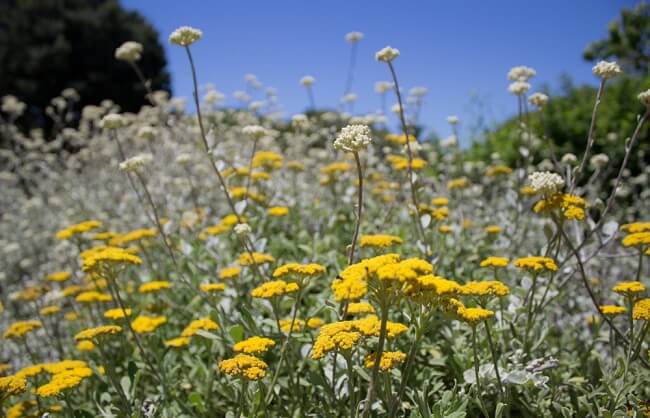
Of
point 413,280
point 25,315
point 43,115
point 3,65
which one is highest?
point 3,65

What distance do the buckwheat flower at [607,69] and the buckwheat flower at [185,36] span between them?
186cm

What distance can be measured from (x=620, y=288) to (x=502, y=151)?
639 centimetres

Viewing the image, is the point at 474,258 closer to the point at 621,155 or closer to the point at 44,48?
the point at 621,155

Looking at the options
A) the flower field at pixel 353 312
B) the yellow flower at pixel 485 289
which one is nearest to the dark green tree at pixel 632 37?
the flower field at pixel 353 312

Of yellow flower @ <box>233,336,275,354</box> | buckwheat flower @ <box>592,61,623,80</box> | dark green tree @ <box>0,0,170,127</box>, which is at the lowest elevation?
yellow flower @ <box>233,336,275,354</box>

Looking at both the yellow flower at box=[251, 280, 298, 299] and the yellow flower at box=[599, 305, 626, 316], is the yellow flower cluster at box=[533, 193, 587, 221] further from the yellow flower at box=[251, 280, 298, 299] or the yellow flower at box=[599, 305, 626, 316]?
the yellow flower at box=[251, 280, 298, 299]

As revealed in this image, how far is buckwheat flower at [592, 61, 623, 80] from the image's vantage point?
245cm

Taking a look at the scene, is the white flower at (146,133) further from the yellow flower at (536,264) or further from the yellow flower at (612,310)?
the yellow flower at (612,310)

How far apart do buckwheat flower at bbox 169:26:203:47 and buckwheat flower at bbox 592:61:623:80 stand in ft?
6.09

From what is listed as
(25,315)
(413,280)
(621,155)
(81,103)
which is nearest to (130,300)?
(25,315)

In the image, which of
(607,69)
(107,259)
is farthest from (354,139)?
(607,69)

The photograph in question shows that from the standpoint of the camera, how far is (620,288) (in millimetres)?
2164

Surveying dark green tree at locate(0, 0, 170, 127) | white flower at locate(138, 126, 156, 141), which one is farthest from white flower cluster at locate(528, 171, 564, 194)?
dark green tree at locate(0, 0, 170, 127)

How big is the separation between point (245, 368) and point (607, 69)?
6.69 feet
